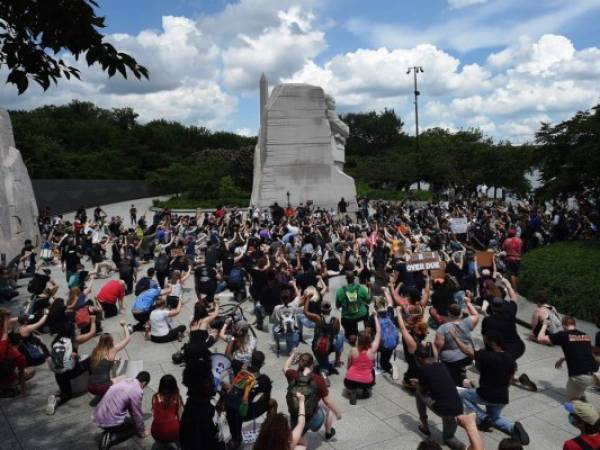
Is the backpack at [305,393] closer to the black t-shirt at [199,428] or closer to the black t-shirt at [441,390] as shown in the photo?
the black t-shirt at [199,428]

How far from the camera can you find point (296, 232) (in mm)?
15469

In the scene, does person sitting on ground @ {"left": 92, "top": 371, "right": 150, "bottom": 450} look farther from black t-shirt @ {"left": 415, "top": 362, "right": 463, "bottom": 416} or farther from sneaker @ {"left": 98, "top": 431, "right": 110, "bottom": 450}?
black t-shirt @ {"left": 415, "top": 362, "right": 463, "bottom": 416}

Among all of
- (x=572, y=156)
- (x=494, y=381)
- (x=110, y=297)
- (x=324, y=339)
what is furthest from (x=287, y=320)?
(x=572, y=156)

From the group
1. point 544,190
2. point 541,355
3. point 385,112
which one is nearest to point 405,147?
point 385,112

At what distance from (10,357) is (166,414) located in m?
3.10

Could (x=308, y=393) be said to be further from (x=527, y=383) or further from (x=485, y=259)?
(x=485, y=259)

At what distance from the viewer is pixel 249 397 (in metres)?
4.66

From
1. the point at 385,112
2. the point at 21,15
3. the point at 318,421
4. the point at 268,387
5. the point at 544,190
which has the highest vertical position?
the point at 385,112

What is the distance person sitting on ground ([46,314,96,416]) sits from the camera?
6.21 meters

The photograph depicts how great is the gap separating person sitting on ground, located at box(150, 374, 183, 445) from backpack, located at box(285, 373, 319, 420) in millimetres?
1195

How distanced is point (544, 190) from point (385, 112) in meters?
62.3

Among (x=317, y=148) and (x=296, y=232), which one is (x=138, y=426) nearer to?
(x=296, y=232)

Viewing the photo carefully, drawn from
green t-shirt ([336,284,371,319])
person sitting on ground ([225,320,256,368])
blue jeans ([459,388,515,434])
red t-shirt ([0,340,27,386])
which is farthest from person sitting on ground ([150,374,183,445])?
green t-shirt ([336,284,371,319])

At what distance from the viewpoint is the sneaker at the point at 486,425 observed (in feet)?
17.6
